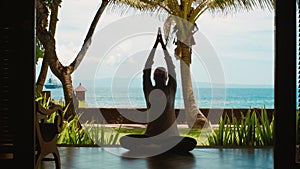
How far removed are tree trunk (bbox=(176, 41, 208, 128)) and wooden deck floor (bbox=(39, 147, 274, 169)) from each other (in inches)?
203

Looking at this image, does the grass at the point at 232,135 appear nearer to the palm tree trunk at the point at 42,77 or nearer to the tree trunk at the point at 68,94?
the tree trunk at the point at 68,94

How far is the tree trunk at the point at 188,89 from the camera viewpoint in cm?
1090

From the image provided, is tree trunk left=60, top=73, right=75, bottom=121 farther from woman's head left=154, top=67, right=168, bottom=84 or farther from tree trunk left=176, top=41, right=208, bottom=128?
woman's head left=154, top=67, right=168, bottom=84

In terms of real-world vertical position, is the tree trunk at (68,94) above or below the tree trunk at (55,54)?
below

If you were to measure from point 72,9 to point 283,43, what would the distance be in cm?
2510

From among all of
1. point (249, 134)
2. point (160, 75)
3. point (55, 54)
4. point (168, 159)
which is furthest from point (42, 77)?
point (168, 159)

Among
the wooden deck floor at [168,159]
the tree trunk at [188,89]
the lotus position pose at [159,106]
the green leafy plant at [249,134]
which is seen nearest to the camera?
the wooden deck floor at [168,159]

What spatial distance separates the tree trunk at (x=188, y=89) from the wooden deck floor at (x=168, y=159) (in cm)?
515

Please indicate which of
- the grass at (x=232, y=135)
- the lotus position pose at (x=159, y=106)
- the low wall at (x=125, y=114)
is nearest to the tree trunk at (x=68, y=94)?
the grass at (x=232, y=135)

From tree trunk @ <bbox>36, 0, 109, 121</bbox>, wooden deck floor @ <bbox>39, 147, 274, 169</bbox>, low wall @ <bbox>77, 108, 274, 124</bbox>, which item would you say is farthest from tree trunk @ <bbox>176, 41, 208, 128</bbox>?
wooden deck floor @ <bbox>39, 147, 274, 169</bbox>

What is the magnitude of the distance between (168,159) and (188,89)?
20.7 feet

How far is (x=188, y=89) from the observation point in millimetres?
11375

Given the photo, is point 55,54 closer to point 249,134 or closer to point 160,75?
point 160,75
